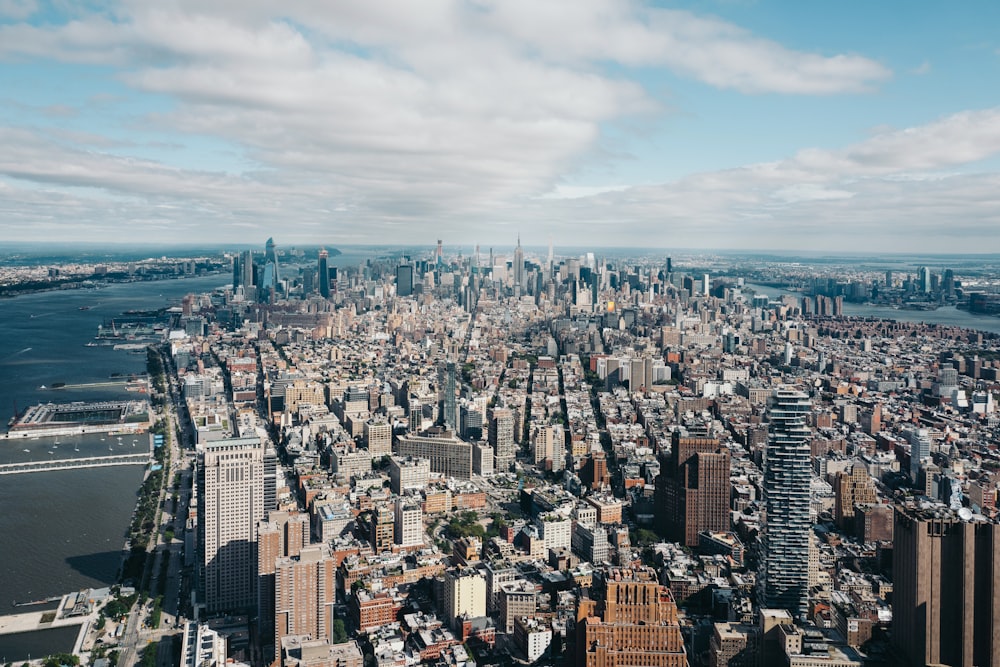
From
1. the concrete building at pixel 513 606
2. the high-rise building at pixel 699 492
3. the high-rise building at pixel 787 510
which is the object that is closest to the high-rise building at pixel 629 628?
the concrete building at pixel 513 606

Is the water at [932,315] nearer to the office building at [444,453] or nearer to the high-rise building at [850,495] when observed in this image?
the high-rise building at [850,495]

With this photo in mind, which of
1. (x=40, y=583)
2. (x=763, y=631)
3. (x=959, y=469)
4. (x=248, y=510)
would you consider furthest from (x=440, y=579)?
(x=959, y=469)

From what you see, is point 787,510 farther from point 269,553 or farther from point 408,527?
point 269,553

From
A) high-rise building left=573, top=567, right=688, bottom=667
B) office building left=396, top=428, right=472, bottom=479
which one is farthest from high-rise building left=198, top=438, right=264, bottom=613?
office building left=396, top=428, right=472, bottom=479

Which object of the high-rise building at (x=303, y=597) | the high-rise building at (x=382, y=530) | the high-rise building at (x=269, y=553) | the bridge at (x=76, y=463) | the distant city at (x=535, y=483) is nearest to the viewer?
the distant city at (x=535, y=483)

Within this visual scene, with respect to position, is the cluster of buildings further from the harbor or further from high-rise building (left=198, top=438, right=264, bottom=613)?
the harbor
